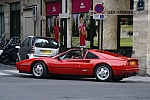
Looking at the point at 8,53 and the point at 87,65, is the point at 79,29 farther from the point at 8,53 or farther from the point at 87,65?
the point at 87,65

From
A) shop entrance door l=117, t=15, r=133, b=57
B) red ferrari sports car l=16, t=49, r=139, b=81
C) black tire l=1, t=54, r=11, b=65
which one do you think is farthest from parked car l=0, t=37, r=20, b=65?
red ferrari sports car l=16, t=49, r=139, b=81

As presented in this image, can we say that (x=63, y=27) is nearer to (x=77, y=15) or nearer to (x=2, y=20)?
(x=77, y=15)

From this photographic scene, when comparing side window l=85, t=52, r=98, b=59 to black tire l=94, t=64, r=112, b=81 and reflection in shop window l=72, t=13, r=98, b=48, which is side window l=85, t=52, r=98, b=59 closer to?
black tire l=94, t=64, r=112, b=81

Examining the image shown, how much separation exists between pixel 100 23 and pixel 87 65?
26.1 ft

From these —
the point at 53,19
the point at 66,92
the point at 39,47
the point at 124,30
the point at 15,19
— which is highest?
the point at 15,19

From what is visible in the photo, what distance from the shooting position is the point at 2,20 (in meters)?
41.0

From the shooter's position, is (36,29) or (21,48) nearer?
(21,48)

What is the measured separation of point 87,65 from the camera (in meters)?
16.5

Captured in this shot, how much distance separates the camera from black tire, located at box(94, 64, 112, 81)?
16.2 meters

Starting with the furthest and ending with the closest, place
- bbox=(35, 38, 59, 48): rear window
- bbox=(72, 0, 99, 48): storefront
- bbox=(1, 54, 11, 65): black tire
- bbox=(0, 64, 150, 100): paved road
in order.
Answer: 1. bbox=(1, 54, 11, 65): black tire
2. bbox=(72, 0, 99, 48): storefront
3. bbox=(35, 38, 59, 48): rear window
4. bbox=(0, 64, 150, 100): paved road

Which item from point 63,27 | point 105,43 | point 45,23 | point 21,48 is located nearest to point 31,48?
point 21,48

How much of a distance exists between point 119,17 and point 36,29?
9.61m

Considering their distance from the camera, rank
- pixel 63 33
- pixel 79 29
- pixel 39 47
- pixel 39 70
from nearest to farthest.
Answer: pixel 39 70
pixel 39 47
pixel 79 29
pixel 63 33

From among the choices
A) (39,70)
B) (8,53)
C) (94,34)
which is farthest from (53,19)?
(39,70)
